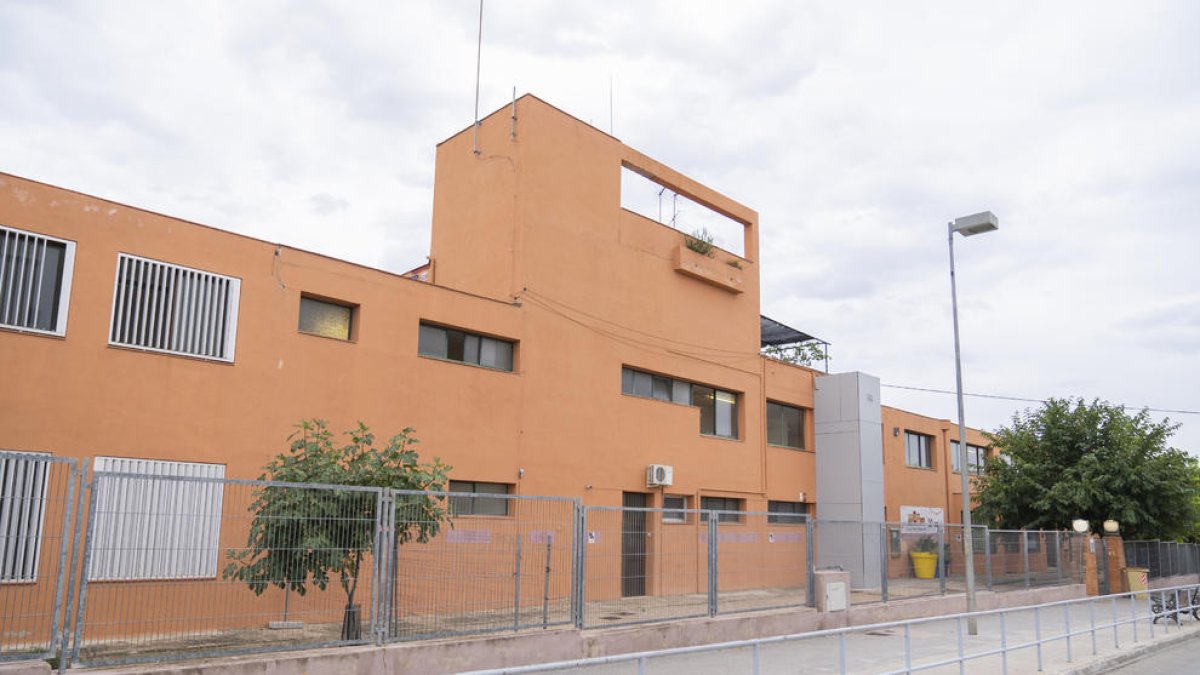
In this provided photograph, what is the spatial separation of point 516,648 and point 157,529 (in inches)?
187

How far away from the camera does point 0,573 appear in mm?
9039

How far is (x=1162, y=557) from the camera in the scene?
30359mm

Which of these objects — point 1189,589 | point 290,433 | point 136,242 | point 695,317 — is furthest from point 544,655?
point 1189,589

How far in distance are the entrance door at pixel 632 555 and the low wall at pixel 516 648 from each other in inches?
24.5

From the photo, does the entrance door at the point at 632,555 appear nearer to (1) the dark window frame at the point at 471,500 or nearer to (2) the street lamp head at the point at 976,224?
(1) the dark window frame at the point at 471,500

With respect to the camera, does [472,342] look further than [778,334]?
No

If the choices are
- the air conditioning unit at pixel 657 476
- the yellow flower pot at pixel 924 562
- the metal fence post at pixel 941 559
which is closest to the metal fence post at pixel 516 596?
the air conditioning unit at pixel 657 476

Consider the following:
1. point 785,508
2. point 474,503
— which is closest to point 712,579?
point 474,503

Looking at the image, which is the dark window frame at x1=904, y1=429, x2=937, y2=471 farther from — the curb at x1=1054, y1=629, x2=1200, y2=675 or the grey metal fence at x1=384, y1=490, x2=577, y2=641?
the grey metal fence at x1=384, y1=490, x2=577, y2=641

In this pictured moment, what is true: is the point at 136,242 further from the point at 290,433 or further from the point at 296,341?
the point at 290,433

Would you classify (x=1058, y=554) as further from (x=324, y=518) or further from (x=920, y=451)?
(x=324, y=518)

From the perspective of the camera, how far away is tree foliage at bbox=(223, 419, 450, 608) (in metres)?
10.5

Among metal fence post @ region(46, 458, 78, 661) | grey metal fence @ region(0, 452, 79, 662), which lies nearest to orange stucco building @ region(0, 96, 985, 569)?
grey metal fence @ region(0, 452, 79, 662)

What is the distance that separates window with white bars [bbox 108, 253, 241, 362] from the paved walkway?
7399 millimetres
